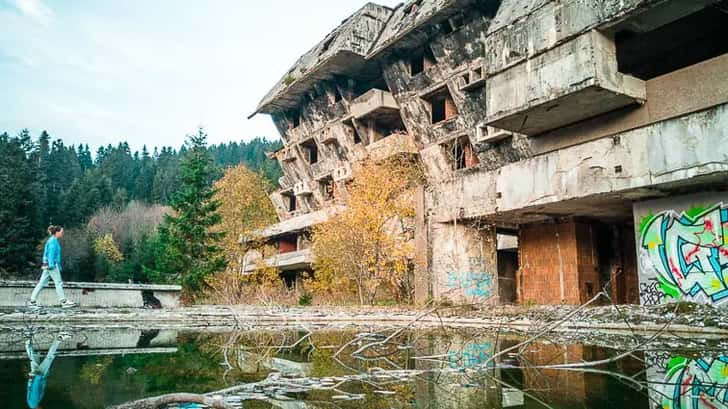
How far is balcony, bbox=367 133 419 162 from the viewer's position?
90.7 feet

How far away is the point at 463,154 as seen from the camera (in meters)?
27.9

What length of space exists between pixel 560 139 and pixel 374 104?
13.7m

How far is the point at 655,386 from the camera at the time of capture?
3889 mm

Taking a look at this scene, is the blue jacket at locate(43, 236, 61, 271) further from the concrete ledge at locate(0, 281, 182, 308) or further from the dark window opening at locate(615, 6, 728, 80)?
the dark window opening at locate(615, 6, 728, 80)

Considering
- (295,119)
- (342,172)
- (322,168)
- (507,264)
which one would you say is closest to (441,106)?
(342,172)

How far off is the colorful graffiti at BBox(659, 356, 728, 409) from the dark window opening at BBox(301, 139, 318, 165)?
34.8 m

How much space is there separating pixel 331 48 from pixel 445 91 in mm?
8461

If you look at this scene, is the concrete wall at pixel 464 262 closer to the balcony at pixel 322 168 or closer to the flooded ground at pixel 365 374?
the flooded ground at pixel 365 374

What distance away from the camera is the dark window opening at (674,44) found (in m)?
15.9

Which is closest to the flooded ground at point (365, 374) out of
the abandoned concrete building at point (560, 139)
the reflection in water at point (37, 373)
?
the reflection in water at point (37, 373)

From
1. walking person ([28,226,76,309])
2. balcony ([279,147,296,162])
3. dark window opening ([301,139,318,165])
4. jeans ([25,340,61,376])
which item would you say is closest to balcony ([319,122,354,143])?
dark window opening ([301,139,318,165])

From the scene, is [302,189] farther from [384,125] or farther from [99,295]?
[99,295]

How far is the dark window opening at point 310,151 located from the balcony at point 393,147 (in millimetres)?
10396

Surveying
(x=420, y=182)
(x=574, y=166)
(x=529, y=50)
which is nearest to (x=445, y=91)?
(x=420, y=182)
